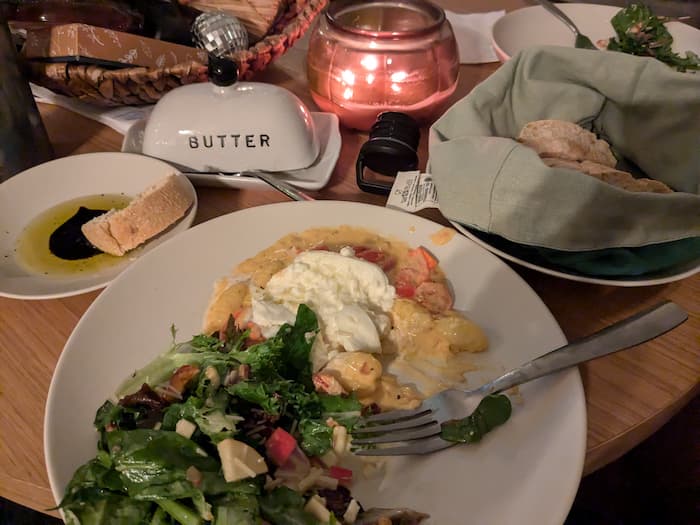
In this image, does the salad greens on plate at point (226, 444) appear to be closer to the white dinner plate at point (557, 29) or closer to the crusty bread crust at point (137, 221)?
the crusty bread crust at point (137, 221)

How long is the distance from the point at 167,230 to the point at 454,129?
1.90ft

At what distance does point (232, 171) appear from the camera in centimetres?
125

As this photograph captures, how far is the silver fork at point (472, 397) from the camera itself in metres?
0.76

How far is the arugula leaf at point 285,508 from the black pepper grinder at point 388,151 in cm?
69

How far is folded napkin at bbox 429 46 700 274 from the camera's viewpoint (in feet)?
2.88

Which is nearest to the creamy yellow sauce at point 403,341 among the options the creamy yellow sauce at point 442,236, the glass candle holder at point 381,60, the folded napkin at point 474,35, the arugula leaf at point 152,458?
the creamy yellow sauce at point 442,236

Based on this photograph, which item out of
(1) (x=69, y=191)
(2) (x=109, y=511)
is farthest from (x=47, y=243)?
(2) (x=109, y=511)

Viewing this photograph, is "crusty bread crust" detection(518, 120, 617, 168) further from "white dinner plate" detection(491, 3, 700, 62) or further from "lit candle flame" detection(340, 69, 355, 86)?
"white dinner plate" detection(491, 3, 700, 62)

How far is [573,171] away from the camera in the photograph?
0.89 meters

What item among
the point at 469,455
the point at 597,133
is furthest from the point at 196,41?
the point at 469,455

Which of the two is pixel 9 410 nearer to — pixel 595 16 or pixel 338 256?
pixel 338 256

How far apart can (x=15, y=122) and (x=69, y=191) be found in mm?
169

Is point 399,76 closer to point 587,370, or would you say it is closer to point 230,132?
point 230,132

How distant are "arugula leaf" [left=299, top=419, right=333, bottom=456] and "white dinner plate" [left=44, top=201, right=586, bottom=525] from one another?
7 centimetres
